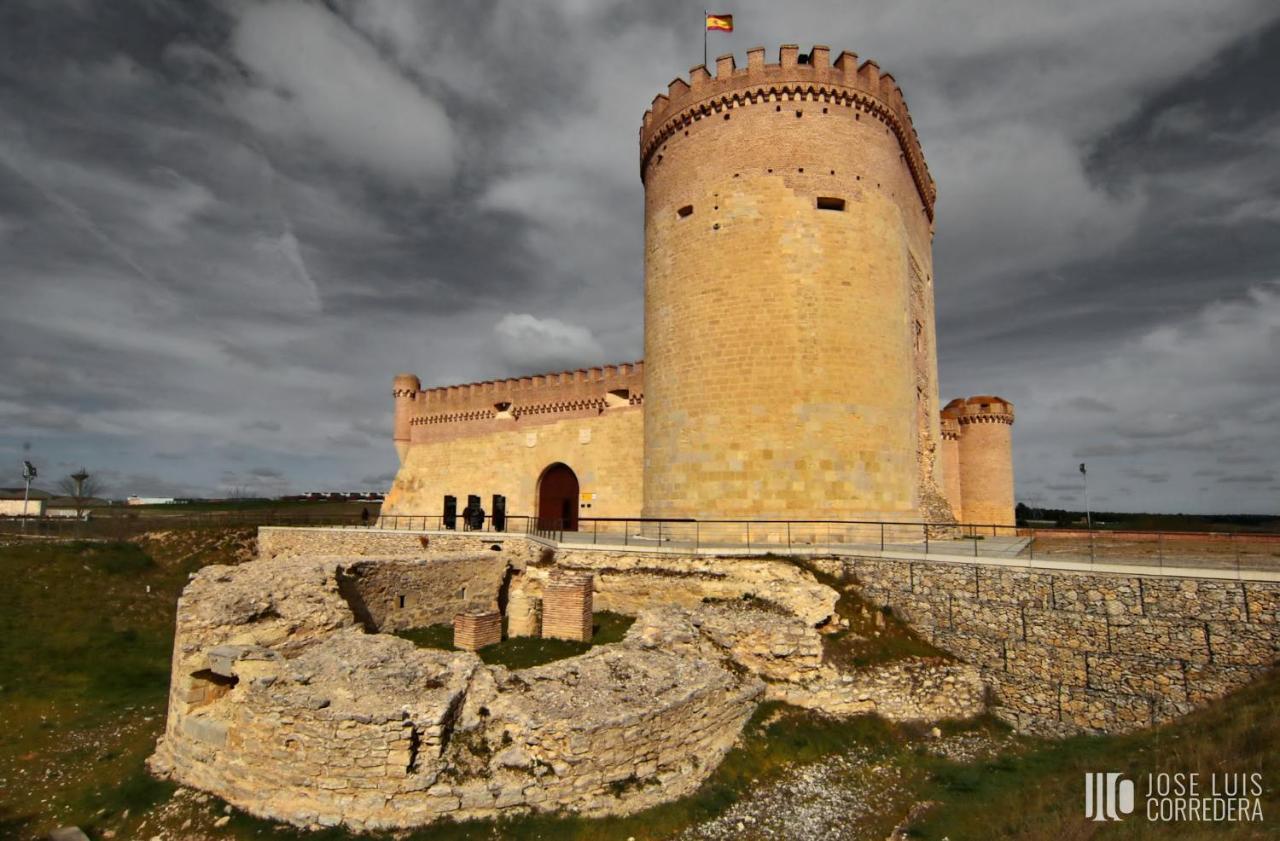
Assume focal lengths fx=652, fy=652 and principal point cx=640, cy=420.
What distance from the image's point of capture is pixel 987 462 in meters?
28.6

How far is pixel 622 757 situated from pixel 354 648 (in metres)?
4.45

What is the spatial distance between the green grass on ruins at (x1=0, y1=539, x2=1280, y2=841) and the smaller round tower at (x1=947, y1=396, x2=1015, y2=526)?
63.5 ft

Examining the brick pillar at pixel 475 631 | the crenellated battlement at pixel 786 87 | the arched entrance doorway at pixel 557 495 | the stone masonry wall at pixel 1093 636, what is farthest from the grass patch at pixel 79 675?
the crenellated battlement at pixel 786 87

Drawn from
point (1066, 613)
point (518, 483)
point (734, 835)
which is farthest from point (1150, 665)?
point (518, 483)

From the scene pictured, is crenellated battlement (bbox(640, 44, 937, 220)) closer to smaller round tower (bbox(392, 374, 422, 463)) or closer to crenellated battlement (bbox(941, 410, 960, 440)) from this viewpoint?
crenellated battlement (bbox(941, 410, 960, 440))

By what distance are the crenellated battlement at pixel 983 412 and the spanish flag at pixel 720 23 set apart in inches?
747

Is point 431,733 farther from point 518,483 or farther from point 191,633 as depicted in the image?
point 518,483

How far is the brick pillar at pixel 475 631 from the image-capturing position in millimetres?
11992

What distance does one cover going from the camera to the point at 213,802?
29.5 feet

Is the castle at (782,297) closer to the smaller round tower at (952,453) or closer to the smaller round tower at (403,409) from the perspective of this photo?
the smaller round tower at (952,453)

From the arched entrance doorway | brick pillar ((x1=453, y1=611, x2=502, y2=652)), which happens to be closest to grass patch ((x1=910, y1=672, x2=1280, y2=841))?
brick pillar ((x1=453, y1=611, x2=502, y2=652))

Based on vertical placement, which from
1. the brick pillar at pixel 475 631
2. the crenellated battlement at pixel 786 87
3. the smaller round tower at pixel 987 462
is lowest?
the brick pillar at pixel 475 631

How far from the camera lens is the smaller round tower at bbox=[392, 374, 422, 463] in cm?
3127

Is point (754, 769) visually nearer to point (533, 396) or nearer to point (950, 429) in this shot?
point (533, 396)
